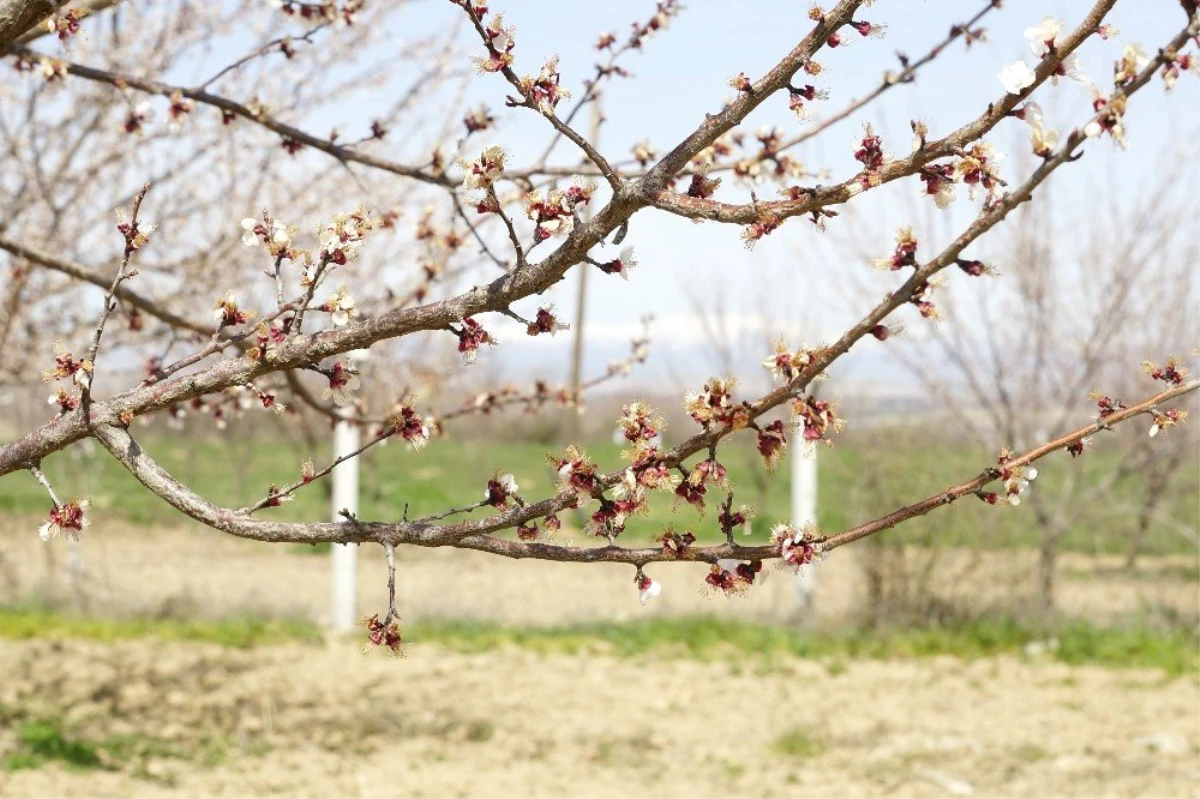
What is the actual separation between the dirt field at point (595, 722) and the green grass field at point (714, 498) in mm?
559

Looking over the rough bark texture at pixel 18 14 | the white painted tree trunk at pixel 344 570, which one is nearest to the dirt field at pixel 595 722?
the white painted tree trunk at pixel 344 570

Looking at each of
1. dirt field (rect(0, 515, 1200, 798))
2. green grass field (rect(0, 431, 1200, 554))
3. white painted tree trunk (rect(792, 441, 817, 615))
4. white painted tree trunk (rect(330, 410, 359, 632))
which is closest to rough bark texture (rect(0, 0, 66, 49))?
green grass field (rect(0, 431, 1200, 554))

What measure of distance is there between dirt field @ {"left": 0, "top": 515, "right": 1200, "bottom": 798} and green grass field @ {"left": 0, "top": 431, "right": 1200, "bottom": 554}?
56 cm

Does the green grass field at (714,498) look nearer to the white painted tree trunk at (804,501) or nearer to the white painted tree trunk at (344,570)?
the white painted tree trunk at (804,501)

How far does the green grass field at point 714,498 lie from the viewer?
303 inches

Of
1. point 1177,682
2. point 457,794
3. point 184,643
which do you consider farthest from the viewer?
point 184,643

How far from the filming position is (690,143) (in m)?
1.76

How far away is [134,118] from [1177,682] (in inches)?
214

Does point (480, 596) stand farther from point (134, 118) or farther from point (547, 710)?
point (134, 118)

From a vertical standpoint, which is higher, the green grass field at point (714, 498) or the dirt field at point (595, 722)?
the green grass field at point (714, 498)

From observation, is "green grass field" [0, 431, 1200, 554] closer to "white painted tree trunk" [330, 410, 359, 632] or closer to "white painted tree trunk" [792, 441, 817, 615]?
"white painted tree trunk" [792, 441, 817, 615]

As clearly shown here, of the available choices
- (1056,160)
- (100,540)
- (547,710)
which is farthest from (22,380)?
(100,540)

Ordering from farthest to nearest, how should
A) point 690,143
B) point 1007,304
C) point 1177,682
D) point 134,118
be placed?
point 1007,304, point 1177,682, point 134,118, point 690,143

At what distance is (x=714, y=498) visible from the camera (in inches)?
455
